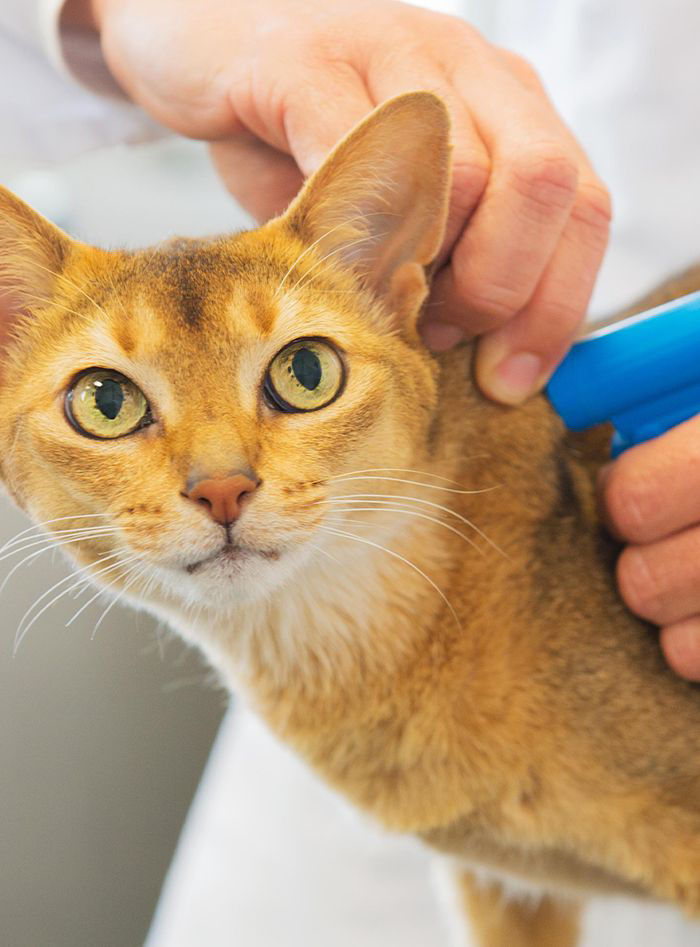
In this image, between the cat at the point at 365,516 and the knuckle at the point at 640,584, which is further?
the knuckle at the point at 640,584

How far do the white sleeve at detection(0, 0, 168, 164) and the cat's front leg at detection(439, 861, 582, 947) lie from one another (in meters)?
1.43

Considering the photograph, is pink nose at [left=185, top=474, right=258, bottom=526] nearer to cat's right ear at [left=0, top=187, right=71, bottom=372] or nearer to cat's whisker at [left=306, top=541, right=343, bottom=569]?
cat's whisker at [left=306, top=541, right=343, bottom=569]

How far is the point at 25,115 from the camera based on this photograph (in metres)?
1.69

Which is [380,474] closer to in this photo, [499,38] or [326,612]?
[326,612]

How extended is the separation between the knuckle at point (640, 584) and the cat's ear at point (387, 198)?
42cm

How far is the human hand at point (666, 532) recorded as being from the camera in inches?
41.4

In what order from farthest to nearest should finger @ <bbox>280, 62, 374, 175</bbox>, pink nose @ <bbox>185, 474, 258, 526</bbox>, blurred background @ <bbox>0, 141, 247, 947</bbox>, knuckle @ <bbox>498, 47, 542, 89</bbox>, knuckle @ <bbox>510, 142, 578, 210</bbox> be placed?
1. blurred background @ <bbox>0, 141, 247, 947</bbox>
2. knuckle @ <bbox>498, 47, 542, 89</bbox>
3. finger @ <bbox>280, 62, 374, 175</bbox>
4. knuckle @ <bbox>510, 142, 578, 210</bbox>
5. pink nose @ <bbox>185, 474, 258, 526</bbox>

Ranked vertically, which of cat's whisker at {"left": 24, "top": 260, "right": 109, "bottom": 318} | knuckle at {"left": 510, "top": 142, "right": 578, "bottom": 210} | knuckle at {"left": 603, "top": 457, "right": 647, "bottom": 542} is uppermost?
knuckle at {"left": 510, "top": 142, "right": 578, "bottom": 210}

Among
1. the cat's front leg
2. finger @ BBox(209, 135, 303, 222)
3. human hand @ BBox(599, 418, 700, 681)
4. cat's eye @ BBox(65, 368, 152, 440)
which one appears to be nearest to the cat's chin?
cat's eye @ BBox(65, 368, 152, 440)

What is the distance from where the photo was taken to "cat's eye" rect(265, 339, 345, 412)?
0.94 metres

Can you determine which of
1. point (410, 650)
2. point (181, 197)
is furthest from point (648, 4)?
point (181, 197)

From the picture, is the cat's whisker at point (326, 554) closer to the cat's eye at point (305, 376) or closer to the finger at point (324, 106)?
the cat's eye at point (305, 376)

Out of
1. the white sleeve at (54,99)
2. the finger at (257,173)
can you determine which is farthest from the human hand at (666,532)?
the white sleeve at (54,99)

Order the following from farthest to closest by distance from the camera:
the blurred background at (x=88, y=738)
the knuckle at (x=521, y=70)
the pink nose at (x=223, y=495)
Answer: the blurred background at (x=88, y=738) < the knuckle at (x=521, y=70) < the pink nose at (x=223, y=495)
